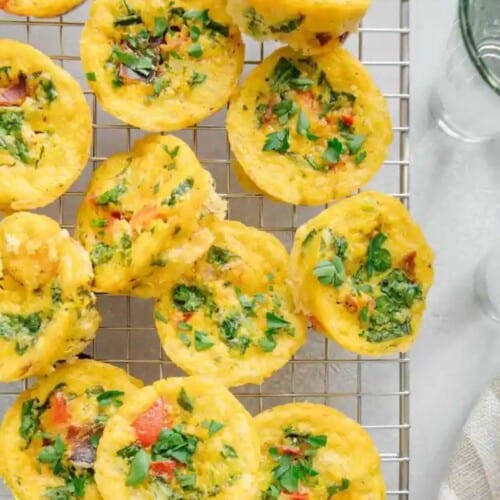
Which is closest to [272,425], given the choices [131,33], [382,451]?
[382,451]

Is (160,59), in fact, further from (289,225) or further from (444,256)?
(444,256)

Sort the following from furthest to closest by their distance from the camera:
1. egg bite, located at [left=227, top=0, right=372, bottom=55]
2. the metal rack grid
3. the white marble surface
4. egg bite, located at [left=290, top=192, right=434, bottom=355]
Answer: the white marble surface
the metal rack grid
egg bite, located at [left=290, top=192, right=434, bottom=355]
egg bite, located at [left=227, top=0, right=372, bottom=55]

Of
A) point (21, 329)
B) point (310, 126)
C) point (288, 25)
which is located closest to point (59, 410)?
point (21, 329)

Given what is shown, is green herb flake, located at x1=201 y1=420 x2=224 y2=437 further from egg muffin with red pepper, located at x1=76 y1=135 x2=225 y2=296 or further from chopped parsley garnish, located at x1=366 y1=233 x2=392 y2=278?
chopped parsley garnish, located at x1=366 y1=233 x2=392 y2=278

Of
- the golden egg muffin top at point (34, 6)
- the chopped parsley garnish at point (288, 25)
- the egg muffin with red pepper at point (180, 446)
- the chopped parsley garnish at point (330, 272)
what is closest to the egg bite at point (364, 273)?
the chopped parsley garnish at point (330, 272)

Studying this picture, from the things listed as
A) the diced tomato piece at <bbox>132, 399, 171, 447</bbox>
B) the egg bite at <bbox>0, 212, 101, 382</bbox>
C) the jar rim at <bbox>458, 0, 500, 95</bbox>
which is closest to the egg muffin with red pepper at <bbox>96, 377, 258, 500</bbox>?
Answer: the diced tomato piece at <bbox>132, 399, 171, 447</bbox>
